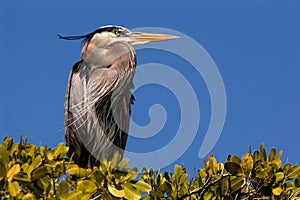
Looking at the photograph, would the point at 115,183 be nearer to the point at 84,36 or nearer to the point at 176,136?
the point at 176,136

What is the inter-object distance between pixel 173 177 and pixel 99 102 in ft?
8.68

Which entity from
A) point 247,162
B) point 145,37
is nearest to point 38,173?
point 247,162

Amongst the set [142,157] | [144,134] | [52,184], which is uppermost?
[144,134]

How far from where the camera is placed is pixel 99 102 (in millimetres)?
6539

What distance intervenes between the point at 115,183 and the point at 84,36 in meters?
3.67

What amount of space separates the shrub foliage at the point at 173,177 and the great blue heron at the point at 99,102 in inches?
93.9

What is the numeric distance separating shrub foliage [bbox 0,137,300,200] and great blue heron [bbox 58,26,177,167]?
2.38m

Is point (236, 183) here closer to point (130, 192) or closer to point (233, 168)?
point (233, 168)

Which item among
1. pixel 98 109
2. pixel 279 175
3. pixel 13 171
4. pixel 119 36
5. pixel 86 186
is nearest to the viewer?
pixel 13 171

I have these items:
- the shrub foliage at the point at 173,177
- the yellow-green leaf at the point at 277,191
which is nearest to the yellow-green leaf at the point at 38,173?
the shrub foliage at the point at 173,177

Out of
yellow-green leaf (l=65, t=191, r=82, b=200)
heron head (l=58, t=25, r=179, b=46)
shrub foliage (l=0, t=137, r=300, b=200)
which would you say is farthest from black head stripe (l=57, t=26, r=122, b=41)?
yellow-green leaf (l=65, t=191, r=82, b=200)

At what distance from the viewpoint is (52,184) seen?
3465mm

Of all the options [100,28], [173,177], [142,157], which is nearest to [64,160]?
[173,177]

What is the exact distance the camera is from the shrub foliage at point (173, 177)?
3.62 meters
